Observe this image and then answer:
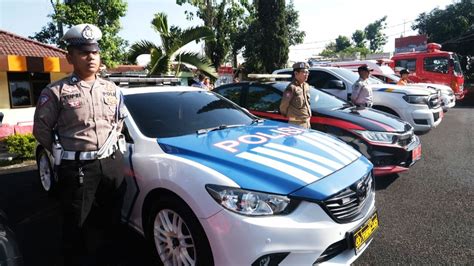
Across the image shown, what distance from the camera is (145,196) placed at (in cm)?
280

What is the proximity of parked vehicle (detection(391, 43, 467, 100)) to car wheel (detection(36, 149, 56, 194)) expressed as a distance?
45.7 ft

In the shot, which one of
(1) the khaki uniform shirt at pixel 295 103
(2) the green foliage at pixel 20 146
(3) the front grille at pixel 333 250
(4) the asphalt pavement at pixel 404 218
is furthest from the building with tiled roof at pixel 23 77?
(3) the front grille at pixel 333 250

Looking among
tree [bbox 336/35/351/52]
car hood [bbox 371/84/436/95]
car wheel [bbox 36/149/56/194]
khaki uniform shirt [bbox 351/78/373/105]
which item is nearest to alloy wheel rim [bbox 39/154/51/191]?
car wheel [bbox 36/149/56/194]

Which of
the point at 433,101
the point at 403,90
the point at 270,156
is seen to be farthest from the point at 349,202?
the point at 433,101

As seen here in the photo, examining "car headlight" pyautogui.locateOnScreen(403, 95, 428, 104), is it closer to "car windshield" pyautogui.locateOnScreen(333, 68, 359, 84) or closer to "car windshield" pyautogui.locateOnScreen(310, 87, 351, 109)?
"car windshield" pyautogui.locateOnScreen(333, 68, 359, 84)

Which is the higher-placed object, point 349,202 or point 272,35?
point 272,35

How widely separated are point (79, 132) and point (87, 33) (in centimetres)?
70

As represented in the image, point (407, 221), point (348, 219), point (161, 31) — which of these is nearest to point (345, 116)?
point (407, 221)

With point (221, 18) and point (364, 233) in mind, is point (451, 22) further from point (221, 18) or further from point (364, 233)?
point (364, 233)

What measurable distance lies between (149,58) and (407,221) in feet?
27.9

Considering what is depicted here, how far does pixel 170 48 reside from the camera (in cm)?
1026

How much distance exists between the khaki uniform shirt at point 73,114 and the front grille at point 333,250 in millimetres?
1735

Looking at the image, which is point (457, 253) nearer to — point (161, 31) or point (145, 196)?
point (145, 196)

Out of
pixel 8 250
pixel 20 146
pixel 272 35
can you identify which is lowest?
pixel 20 146
